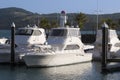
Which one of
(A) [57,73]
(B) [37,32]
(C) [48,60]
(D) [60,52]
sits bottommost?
(A) [57,73]

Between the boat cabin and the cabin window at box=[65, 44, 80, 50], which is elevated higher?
the boat cabin

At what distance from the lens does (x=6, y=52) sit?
43812 mm

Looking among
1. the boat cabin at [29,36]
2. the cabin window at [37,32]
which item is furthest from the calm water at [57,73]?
the cabin window at [37,32]

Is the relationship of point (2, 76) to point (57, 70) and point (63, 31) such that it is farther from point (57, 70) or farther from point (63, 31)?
point (63, 31)

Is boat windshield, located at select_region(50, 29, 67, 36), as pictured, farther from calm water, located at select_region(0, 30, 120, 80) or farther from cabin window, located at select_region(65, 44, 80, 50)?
calm water, located at select_region(0, 30, 120, 80)

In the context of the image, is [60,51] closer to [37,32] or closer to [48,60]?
[48,60]

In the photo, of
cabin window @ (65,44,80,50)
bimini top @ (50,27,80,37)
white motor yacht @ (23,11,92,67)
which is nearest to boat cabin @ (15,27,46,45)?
white motor yacht @ (23,11,92,67)

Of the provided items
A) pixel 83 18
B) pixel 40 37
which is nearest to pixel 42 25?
pixel 83 18

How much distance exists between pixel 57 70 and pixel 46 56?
179 cm

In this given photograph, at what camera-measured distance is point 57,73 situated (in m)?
38.1

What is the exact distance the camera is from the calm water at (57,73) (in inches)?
1405

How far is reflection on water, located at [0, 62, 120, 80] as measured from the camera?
117 ft

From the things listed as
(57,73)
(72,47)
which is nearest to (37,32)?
(72,47)

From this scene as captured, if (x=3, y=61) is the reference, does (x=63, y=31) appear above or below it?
above
